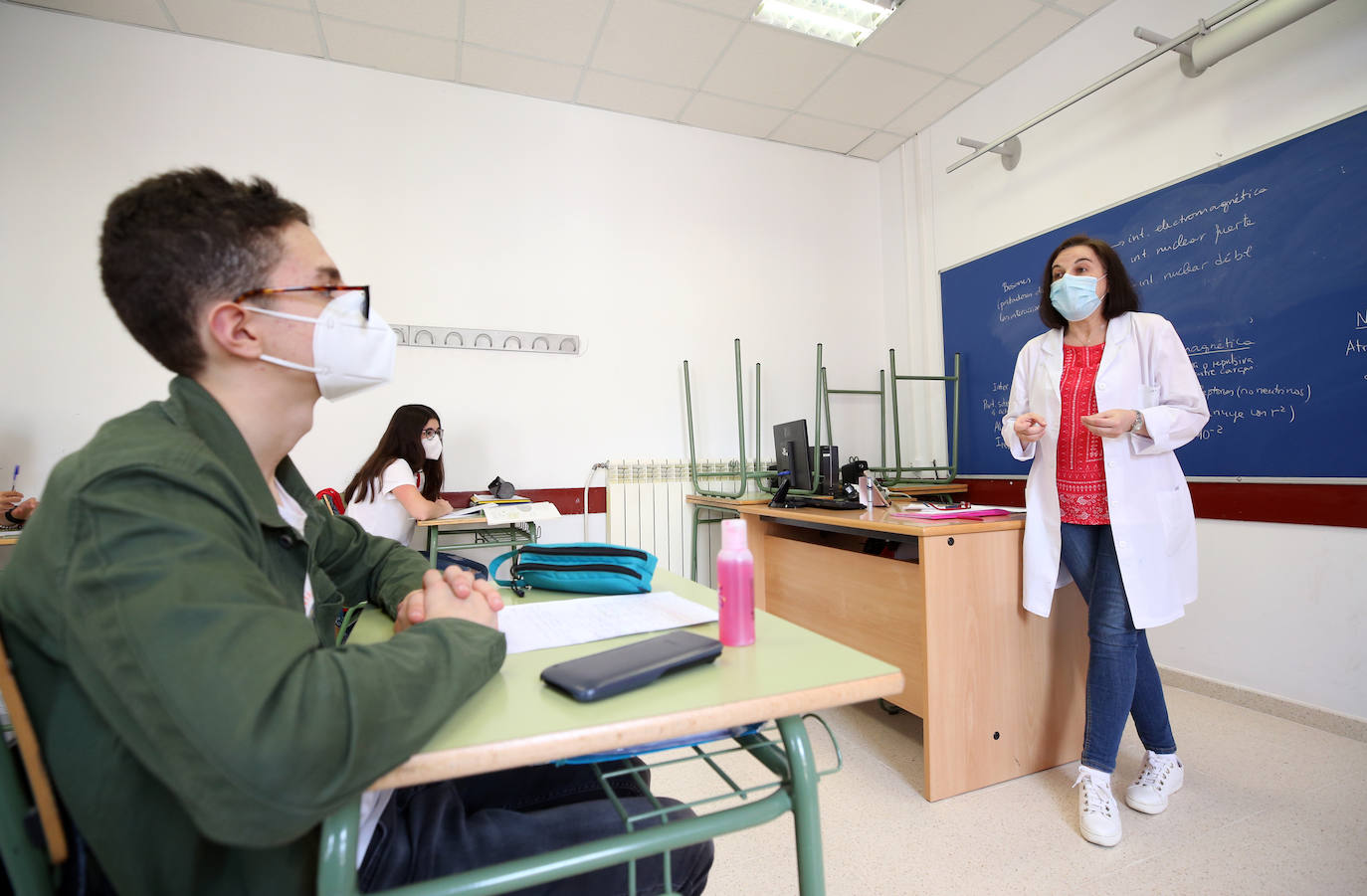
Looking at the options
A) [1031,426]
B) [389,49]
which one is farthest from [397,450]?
[1031,426]

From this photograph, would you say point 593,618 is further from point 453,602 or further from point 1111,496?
point 1111,496

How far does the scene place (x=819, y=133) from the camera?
3766 mm

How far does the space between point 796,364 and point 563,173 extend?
168cm

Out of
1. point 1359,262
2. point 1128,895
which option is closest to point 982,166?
point 1359,262

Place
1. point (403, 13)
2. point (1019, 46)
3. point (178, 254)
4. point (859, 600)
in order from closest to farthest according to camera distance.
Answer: point (178, 254) → point (859, 600) → point (403, 13) → point (1019, 46)

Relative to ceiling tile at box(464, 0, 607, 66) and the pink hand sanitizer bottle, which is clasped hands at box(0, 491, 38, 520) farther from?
the pink hand sanitizer bottle

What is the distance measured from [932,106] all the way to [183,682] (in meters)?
4.07

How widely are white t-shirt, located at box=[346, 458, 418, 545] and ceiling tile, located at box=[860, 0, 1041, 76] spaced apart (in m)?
2.83

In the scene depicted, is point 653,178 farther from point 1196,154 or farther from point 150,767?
point 150,767

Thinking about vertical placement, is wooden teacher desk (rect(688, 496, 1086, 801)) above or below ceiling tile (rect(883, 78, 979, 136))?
below

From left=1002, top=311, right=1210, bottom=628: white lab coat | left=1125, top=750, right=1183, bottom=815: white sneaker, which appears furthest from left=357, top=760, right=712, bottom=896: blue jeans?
left=1125, top=750, right=1183, bottom=815: white sneaker

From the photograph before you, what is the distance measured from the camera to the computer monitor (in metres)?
2.67

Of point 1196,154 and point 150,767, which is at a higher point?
point 1196,154

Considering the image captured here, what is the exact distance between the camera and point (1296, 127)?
2158 mm
